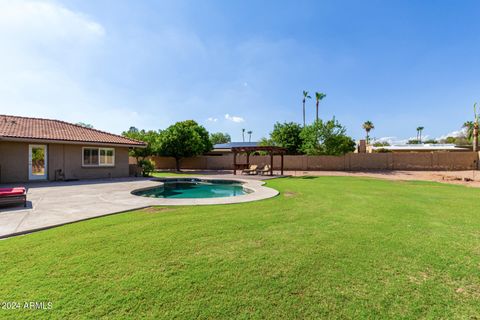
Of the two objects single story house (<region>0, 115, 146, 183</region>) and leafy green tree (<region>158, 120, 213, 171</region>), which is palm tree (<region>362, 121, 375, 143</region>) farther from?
single story house (<region>0, 115, 146, 183</region>)

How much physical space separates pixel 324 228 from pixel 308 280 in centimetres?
241

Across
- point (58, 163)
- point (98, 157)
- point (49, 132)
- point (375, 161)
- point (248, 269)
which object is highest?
point (49, 132)

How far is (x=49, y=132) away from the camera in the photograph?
48.2 feet

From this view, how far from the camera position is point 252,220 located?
19.3 ft

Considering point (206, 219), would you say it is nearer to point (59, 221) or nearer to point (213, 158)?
point (59, 221)

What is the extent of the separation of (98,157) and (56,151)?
2.41 metres

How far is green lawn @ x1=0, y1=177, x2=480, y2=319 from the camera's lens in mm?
2531

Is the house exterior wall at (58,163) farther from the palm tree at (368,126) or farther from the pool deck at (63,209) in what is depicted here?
the palm tree at (368,126)

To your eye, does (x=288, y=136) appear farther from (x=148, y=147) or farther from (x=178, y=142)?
(x=148, y=147)

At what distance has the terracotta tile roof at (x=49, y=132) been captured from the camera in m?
13.2

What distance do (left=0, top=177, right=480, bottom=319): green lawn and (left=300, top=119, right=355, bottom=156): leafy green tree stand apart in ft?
70.4

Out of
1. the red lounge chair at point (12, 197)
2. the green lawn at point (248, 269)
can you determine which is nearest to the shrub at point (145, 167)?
the red lounge chair at point (12, 197)

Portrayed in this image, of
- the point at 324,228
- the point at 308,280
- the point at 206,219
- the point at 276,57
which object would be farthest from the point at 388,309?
the point at 276,57

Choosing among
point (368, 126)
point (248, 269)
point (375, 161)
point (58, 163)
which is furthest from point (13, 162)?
point (368, 126)
